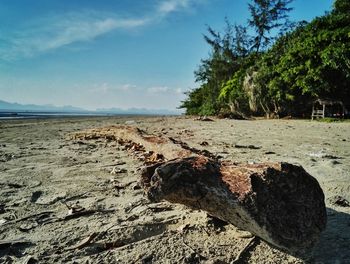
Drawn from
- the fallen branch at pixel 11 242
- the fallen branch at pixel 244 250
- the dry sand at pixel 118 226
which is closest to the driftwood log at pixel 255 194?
the fallen branch at pixel 244 250

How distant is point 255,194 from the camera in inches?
70.6

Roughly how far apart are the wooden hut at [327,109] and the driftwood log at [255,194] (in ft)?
54.7

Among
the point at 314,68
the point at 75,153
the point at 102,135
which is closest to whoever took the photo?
the point at 75,153

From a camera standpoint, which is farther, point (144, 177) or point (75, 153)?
point (75, 153)

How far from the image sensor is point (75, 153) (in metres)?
5.88

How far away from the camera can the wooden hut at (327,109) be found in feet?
55.3

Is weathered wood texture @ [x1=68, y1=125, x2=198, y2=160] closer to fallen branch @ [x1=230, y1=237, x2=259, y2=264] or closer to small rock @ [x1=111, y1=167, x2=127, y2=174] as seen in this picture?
small rock @ [x1=111, y1=167, x2=127, y2=174]

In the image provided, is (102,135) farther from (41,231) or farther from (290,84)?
(290,84)

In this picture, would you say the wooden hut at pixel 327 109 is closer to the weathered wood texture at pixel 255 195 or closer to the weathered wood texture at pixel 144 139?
the weathered wood texture at pixel 144 139

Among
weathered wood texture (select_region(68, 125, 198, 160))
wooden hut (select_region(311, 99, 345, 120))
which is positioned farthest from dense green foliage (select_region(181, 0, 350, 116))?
weathered wood texture (select_region(68, 125, 198, 160))

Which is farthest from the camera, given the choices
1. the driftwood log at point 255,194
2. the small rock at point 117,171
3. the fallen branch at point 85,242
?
the small rock at point 117,171

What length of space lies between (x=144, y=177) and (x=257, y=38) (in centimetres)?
3031

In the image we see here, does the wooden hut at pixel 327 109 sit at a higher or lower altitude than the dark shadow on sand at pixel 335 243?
higher

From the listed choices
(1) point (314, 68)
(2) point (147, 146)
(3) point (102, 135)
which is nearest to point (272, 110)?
(1) point (314, 68)
